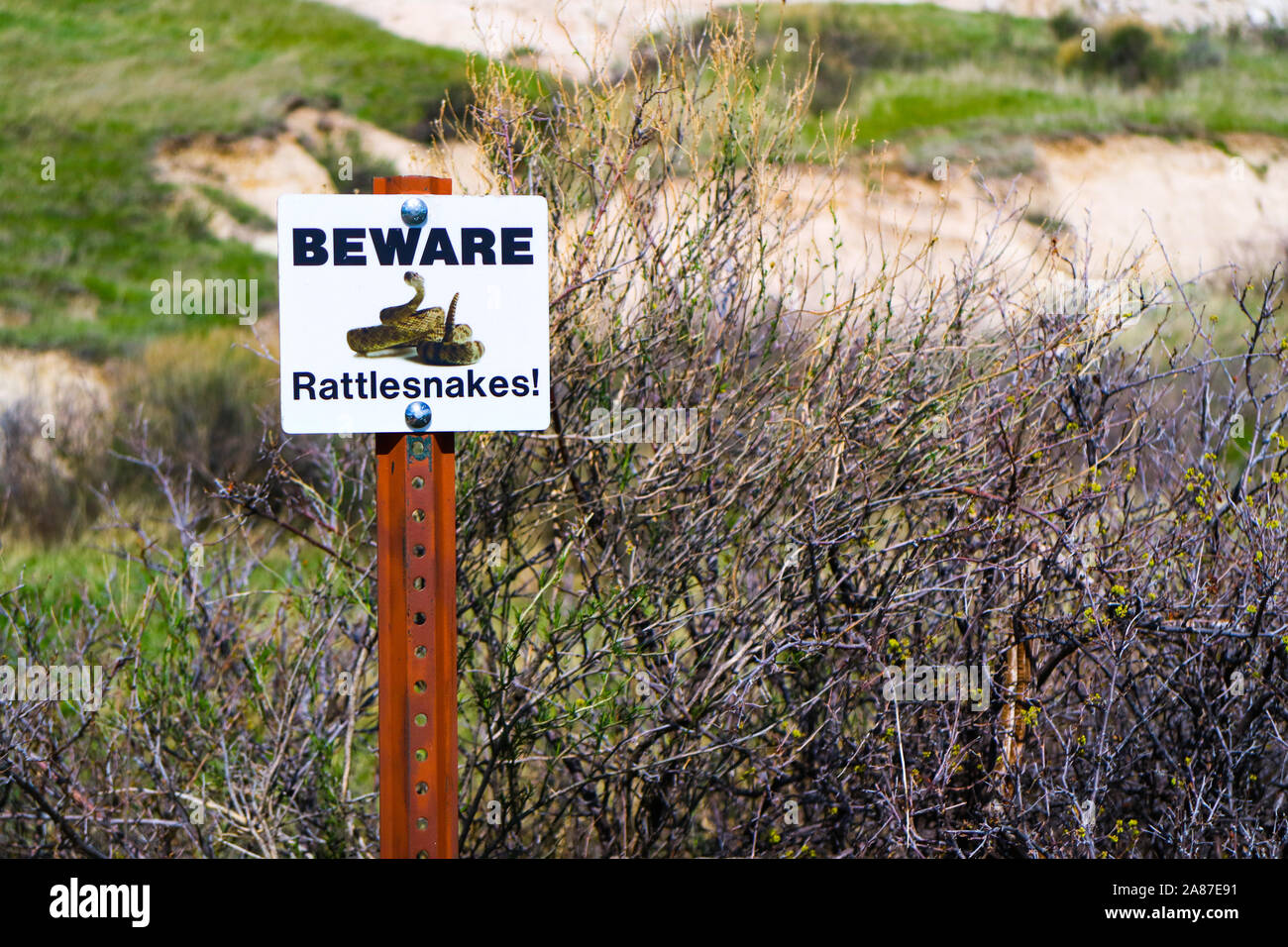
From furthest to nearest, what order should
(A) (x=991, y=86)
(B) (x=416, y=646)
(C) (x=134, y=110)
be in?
(A) (x=991, y=86), (C) (x=134, y=110), (B) (x=416, y=646)

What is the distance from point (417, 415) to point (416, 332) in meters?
0.17

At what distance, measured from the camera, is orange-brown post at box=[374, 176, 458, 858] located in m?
2.29

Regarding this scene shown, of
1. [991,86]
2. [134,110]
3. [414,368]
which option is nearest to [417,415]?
[414,368]

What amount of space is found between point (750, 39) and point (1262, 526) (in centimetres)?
234

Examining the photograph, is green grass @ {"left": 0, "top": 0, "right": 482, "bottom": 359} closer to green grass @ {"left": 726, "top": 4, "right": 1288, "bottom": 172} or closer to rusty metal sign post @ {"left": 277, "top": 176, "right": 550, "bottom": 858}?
green grass @ {"left": 726, "top": 4, "right": 1288, "bottom": 172}

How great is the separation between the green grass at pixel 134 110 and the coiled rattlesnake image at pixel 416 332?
1522 cm

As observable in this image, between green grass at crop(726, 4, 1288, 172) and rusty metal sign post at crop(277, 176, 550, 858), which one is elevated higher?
green grass at crop(726, 4, 1288, 172)

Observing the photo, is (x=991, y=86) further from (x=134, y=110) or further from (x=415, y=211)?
(x=415, y=211)

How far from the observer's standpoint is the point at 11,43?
25.5 meters

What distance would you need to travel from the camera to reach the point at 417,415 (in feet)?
7.69

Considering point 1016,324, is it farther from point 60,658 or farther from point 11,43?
Result: point 11,43

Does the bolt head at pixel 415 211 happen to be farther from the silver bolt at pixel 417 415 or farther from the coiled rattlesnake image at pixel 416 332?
the silver bolt at pixel 417 415

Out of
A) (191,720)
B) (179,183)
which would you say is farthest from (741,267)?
(179,183)

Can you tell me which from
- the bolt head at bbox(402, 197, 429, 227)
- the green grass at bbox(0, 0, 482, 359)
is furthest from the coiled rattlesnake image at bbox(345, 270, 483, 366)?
the green grass at bbox(0, 0, 482, 359)
